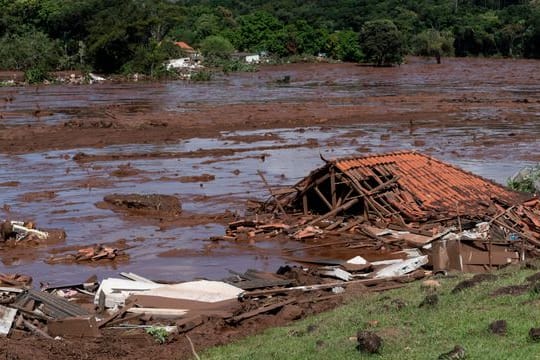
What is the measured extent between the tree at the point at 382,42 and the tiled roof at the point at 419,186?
65.7m

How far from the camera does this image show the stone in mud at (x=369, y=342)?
24.5 feet

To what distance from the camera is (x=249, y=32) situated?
353 feet

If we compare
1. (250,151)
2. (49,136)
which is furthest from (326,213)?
(49,136)

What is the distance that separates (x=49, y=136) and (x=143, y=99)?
57.4 feet

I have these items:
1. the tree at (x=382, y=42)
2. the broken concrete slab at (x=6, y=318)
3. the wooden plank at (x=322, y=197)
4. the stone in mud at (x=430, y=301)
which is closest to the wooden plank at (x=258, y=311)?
the stone in mud at (x=430, y=301)

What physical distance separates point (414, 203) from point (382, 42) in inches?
2712

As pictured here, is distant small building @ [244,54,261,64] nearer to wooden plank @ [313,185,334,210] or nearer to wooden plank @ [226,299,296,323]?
wooden plank @ [313,185,334,210]

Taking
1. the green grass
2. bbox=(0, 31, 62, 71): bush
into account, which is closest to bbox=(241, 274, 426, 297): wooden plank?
the green grass

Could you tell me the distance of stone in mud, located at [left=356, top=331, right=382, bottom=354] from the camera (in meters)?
7.48

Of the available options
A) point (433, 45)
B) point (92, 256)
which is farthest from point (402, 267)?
point (433, 45)

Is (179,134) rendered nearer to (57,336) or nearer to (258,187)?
(258,187)

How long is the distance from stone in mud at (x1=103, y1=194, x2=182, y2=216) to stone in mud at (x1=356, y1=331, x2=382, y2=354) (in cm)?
1126

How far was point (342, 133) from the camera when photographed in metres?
32.7

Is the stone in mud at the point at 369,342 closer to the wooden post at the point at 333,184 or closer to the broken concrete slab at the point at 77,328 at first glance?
the broken concrete slab at the point at 77,328
